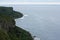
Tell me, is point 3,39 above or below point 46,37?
above

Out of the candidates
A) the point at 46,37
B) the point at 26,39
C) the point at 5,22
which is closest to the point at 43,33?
the point at 46,37

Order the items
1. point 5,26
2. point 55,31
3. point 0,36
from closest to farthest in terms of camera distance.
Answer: point 0,36 → point 5,26 → point 55,31

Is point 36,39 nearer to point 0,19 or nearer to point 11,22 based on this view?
point 11,22

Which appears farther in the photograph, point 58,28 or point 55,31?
point 58,28

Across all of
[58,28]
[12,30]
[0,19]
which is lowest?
[58,28]

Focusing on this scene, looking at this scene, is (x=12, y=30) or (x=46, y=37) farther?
(x=46, y=37)

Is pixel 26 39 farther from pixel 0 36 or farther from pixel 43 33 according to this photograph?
pixel 0 36

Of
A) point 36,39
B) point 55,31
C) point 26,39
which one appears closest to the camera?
point 26,39

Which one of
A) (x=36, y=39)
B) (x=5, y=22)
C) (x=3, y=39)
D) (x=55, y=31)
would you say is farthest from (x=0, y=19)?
(x=55, y=31)

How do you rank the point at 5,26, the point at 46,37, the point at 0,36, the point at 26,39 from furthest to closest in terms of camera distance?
the point at 46,37 → the point at 26,39 → the point at 5,26 → the point at 0,36
